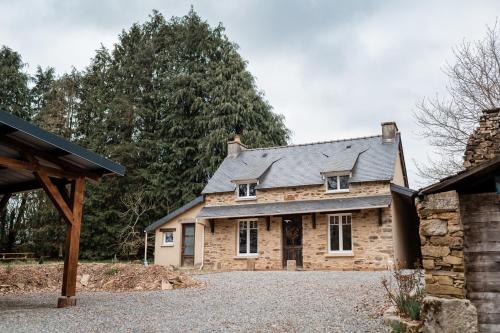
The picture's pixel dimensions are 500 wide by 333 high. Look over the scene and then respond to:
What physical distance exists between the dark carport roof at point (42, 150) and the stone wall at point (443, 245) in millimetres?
6099

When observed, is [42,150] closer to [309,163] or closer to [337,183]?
[337,183]

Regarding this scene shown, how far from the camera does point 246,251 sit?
20.5m

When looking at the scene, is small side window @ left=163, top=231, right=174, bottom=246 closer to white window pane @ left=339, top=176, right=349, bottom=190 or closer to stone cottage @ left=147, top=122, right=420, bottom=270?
stone cottage @ left=147, top=122, right=420, bottom=270

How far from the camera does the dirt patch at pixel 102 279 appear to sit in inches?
467

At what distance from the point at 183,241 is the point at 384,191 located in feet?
34.1

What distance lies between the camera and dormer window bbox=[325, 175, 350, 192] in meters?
19.4

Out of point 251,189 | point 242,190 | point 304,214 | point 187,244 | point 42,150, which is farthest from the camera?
point 187,244

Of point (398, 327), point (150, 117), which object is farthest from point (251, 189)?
point (398, 327)

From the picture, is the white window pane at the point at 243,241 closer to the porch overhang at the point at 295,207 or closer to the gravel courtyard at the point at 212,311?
the porch overhang at the point at 295,207

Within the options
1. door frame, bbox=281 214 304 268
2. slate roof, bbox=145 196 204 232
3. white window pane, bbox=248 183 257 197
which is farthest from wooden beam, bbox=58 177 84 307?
slate roof, bbox=145 196 204 232

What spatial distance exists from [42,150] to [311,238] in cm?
1302

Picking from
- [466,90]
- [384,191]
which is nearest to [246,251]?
[384,191]

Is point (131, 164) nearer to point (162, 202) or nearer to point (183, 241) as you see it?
point (162, 202)

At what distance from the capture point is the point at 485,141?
9750 mm
